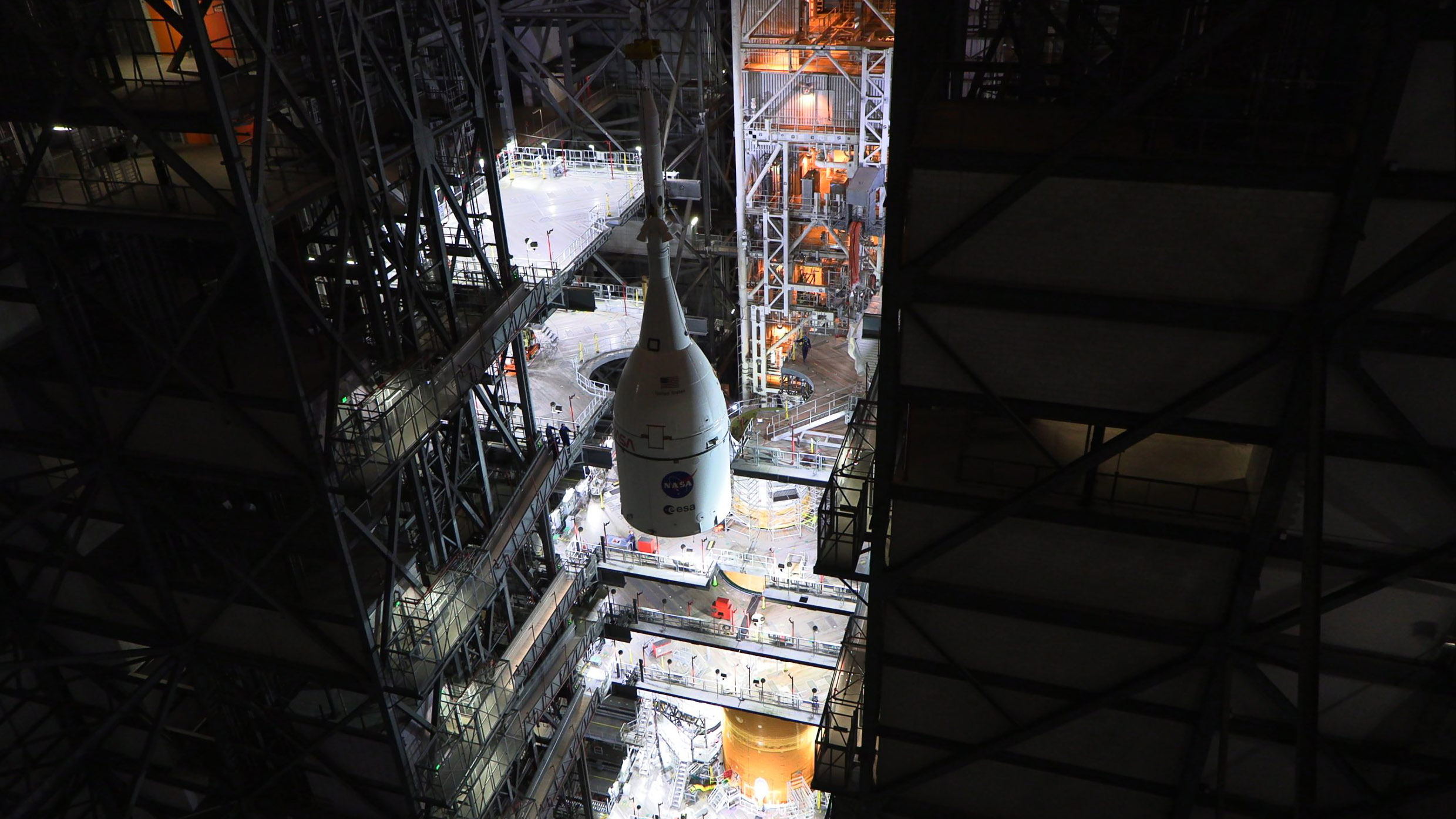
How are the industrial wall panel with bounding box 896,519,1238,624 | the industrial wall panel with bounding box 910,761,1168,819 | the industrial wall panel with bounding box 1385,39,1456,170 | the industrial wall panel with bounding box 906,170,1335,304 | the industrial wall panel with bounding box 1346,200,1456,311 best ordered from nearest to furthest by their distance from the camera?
1. the industrial wall panel with bounding box 1385,39,1456,170
2. the industrial wall panel with bounding box 1346,200,1456,311
3. the industrial wall panel with bounding box 906,170,1335,304
4. the industrial wall panel with bounding box 896,519,1238,624
5. the industrial wall panel with bounding box 910,761,1168,819

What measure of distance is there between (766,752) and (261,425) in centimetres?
1730

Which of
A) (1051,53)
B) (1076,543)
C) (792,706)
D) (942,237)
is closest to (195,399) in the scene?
(942,237)

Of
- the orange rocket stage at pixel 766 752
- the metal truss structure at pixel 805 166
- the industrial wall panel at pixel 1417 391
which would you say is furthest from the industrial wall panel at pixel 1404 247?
the orange rocket stage at pixel 766 752

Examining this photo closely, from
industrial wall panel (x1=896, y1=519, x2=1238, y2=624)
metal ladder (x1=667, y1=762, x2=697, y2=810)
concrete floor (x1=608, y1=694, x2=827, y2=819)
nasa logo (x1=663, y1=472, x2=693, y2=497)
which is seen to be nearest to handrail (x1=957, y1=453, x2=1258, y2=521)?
industrial wall panel (x1=896, y1=519, x2=1238, y2=624)

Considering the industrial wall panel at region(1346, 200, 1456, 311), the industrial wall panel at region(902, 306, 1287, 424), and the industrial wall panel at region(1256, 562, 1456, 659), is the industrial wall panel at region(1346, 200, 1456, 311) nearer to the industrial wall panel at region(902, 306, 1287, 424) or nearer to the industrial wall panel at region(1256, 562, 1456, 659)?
the industrial wall panel at region(902, 306, 1287, 424)

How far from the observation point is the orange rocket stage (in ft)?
86.5

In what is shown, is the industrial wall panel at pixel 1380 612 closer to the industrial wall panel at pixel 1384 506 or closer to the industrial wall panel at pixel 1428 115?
the industrial wall panel at pixel 1384 506

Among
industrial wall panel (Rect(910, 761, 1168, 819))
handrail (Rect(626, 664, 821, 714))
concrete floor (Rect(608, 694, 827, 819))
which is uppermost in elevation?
industrial wall panel (Rect(910, 761, 1168, 819))

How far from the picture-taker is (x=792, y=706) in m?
24.9

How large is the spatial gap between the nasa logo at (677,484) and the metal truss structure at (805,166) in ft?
36.1

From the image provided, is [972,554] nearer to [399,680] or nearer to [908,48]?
[908,48]

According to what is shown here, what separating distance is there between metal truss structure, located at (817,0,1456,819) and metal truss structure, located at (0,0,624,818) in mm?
6787

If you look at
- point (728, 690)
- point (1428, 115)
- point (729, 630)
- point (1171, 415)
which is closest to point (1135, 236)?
point (1171, 415)

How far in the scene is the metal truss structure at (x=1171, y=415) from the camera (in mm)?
9328
